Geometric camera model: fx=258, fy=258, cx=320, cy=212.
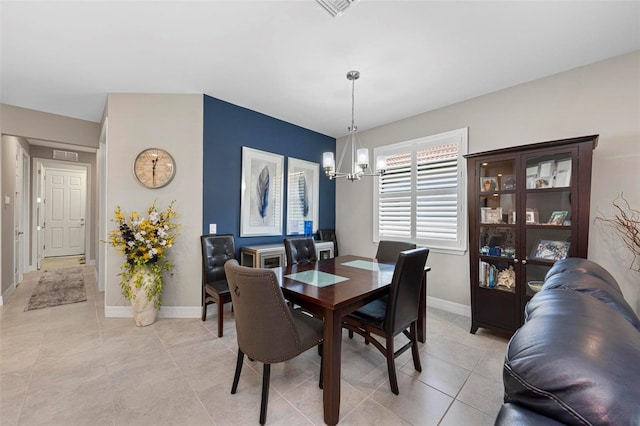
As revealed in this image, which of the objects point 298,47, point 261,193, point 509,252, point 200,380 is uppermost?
point 298,47

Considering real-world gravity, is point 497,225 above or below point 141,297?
above

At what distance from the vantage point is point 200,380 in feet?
6.47

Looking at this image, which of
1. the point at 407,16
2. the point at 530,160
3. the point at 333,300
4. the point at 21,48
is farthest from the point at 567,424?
the point at 21,48

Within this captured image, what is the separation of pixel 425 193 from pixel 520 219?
48.6 inches

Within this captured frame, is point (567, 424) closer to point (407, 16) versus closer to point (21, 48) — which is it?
point (407, 16)

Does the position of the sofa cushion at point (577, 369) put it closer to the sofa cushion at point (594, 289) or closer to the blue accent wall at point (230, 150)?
the sofa cushion at point (594, 289)

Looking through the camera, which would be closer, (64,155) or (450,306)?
(450,306)

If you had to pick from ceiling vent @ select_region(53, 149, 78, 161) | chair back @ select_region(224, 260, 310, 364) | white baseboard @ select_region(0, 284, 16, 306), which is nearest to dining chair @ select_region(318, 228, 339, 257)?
chair back @ select_region(224, 260, 310, 364)

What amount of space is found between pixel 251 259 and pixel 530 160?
129 inches

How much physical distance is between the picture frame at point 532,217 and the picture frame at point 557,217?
9 cm

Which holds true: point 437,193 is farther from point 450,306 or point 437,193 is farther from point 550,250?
point 450,306

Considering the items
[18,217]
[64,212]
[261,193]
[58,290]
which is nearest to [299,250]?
[261,193]

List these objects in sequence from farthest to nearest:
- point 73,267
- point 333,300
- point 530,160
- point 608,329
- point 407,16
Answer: point 73,267 → point 530,160 → point 407,16 → point 333,300 → point 608,329

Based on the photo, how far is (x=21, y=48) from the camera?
2.30 m
